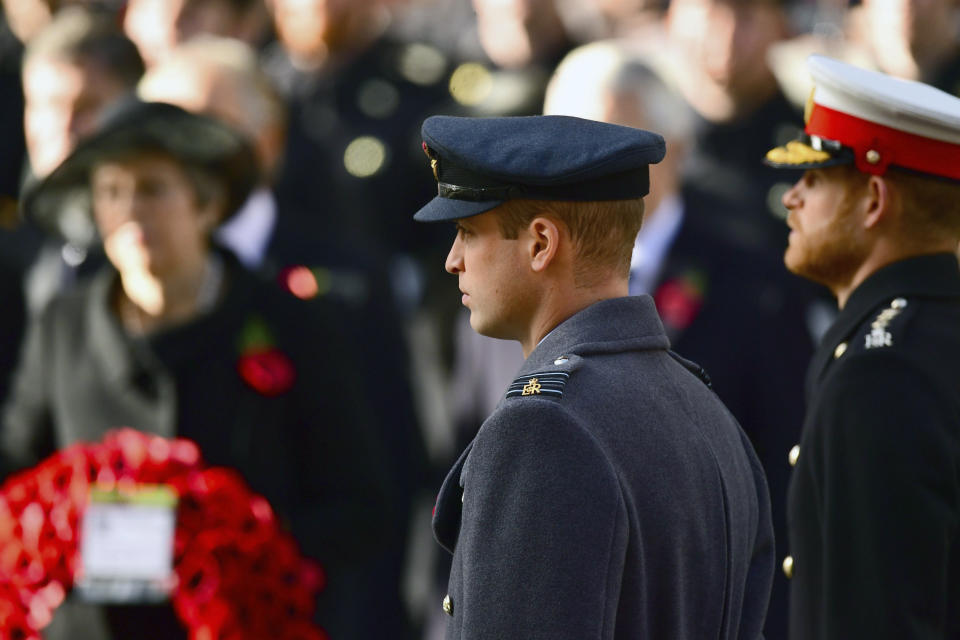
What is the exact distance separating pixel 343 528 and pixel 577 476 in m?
2.41

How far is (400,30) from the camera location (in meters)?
9.15

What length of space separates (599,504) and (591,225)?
1.66 feet

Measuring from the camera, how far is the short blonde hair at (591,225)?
9.86ft

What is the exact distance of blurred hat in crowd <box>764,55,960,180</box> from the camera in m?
3.96

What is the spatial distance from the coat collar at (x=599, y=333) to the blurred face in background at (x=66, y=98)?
3.91 meters

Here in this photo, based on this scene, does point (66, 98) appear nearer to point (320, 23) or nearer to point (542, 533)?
point (320, 23)

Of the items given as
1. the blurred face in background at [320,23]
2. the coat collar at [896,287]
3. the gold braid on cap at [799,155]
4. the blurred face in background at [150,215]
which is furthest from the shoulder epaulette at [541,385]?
the blurred face in background at [320,23]

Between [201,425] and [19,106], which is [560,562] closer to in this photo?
[201,425]

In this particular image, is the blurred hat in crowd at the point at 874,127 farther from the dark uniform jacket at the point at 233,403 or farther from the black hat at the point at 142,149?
the black hat at the point at 142,149

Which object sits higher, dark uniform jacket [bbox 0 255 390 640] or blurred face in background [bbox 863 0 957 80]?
blurred face in background [bbox 863 0 957 80]

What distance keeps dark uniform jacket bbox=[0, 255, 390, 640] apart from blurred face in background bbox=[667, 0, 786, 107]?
10.2ft

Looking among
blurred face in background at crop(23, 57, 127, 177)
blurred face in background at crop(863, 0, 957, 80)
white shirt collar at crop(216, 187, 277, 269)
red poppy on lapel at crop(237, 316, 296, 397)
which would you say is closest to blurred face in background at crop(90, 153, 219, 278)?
red poppy on lapel at crop(237, 316, 296, 397)

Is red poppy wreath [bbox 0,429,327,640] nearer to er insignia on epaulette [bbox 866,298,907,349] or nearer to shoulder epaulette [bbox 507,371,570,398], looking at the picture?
er insignia on epaulette [bbox 866,298,907,349]

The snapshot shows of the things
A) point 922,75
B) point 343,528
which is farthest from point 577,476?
point 922,75
